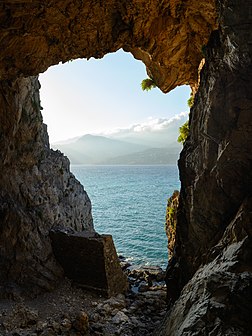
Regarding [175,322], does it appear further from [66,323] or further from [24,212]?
[24,212]

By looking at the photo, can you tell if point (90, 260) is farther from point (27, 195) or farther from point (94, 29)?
point (94, 29)

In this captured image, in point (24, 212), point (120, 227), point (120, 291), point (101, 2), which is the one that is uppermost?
point (101, 2)

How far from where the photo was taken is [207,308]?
211 inches

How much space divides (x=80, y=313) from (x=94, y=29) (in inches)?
454

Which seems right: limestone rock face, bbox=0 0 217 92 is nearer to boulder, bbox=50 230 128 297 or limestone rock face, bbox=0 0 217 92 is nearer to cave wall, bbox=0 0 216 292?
cave wall, bbox=0 0 216 292

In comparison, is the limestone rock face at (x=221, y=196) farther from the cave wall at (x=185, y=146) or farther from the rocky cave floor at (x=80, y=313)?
the rocky cave floor at (x=80, y=313)

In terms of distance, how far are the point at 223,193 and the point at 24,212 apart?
11819 mm

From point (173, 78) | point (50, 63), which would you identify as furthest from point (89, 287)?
point (173, 78)

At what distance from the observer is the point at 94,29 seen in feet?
34.8

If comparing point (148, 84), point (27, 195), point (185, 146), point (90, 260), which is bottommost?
point (90, 260)

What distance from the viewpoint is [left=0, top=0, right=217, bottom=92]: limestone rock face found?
9219 mm

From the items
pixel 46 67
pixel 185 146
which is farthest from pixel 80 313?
pixel 46 67

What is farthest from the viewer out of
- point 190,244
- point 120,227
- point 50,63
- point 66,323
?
point 120,227

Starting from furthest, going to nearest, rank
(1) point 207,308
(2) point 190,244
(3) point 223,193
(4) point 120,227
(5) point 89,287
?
(4) point 120,227 → (5) point 89,287 → (2) point 190,244 → (3) point 223,193 → (1) point 207,308
